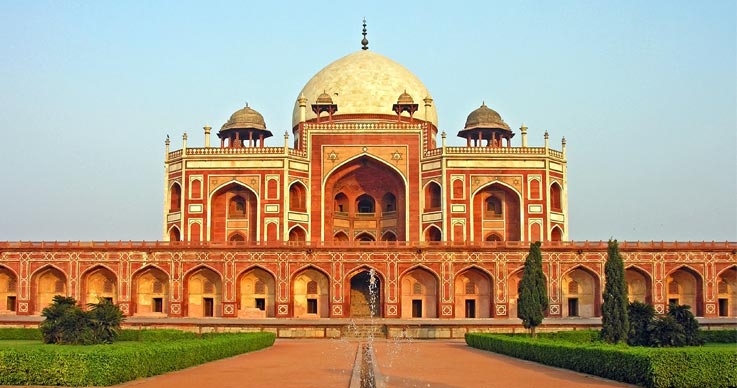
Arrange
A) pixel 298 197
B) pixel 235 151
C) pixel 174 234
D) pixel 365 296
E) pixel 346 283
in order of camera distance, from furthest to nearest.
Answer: pixel 298 197
pixel 174 234
pixel 235 151
pixel 365 296
pixel 346 283

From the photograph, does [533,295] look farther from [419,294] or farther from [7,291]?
[7,291]

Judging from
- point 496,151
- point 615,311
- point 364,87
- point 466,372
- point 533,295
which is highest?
point 364,87

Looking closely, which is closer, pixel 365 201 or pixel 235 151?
pixel 235 151

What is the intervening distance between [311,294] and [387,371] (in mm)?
17624

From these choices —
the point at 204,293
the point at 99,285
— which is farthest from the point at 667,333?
the point at 99,285

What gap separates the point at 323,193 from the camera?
36.7m

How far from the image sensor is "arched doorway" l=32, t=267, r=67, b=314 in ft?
107

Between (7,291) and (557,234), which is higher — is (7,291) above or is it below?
below

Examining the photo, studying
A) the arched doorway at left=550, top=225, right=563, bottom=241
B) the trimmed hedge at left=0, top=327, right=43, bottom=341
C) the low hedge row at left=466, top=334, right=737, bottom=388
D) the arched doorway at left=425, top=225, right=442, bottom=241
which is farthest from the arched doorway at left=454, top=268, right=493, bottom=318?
the low hedge row at left=466, top=334, right=737, bottom=388

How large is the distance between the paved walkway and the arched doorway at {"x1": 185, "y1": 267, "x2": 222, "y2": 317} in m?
11.8

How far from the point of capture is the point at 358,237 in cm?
3872

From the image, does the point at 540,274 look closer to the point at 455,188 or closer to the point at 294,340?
the point at 294,340

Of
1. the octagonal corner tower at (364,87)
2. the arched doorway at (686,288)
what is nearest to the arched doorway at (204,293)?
the octagonal corner tower at (364,87)

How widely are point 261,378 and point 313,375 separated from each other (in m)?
0.90
